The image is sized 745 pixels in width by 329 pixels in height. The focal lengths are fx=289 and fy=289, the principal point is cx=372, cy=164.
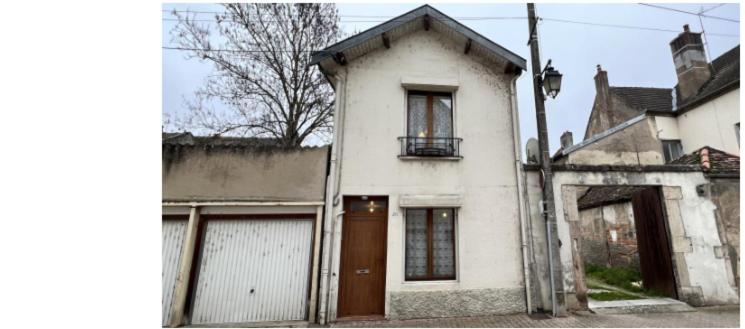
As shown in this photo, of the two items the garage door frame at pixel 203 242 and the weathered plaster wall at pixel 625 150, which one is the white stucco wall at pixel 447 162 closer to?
the garage door frame at pixel 203 242

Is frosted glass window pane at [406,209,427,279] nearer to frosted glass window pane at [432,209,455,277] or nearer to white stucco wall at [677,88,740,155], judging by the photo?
frosted glass window pane at [432,209,455,277]

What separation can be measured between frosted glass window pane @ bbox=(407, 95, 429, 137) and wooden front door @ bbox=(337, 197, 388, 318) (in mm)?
1666

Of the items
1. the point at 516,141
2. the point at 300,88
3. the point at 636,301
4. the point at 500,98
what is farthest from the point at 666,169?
the point at 300,88

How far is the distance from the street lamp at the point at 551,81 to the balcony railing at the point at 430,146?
1915 mm

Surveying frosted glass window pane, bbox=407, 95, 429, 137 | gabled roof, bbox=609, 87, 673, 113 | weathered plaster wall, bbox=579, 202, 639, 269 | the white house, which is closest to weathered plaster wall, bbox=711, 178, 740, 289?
weathered plaster wall, bbox=579, 202, 639, 269

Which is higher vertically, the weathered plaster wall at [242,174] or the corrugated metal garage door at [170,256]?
the weathered plaster wall at [242,174]

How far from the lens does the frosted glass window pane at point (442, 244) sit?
18.9ft

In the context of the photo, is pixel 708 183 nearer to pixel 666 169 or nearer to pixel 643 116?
pixel 666 169

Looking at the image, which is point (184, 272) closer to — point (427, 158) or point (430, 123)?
point (427, 158)

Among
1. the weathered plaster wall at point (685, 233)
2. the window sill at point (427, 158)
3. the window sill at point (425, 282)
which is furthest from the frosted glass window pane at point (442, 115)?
the window sill at point (425, 282)

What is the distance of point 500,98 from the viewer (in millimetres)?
6535

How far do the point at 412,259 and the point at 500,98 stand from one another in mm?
4059

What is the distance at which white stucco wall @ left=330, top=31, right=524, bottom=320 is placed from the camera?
565 cm

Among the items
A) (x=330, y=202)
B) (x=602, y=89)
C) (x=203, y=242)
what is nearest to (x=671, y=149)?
(x=602, y=89)
